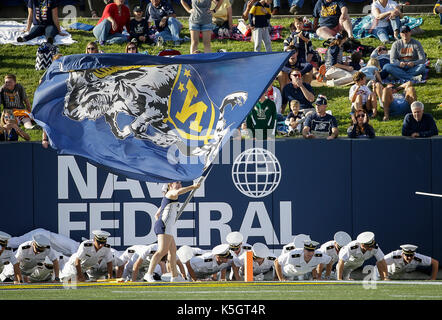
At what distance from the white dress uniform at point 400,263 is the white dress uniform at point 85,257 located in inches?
167

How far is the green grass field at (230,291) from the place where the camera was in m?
12.1

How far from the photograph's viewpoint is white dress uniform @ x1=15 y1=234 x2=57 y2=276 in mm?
16453

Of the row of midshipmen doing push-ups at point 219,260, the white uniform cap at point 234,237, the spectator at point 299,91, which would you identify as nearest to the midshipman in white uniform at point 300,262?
the row of midshipmen doing push-ups at point 219,260

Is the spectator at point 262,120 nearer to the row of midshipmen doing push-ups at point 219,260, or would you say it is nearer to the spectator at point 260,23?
the row of midshipmen doing push-ups at point 219,260

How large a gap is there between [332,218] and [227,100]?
12.3 feet

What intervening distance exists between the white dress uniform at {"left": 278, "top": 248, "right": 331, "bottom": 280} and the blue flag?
3.30 metres

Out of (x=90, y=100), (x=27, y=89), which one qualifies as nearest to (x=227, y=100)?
(x=90, y=100)

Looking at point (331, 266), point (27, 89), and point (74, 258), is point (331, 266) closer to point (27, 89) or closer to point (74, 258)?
point (74, 258)

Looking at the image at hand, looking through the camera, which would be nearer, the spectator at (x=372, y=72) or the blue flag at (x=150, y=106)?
the blue flag at (x=150, y=106)

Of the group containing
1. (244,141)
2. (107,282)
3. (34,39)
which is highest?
(34,39)

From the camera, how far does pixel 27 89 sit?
20750 mm

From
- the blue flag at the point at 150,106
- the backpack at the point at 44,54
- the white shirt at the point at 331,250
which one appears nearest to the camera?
the blue flag at the point at 150,106

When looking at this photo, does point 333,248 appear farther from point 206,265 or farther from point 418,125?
point 418,125

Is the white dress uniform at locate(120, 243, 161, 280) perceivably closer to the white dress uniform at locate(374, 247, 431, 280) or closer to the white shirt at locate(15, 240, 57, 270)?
the white shirt at locate(15, 240, 57, 270)
